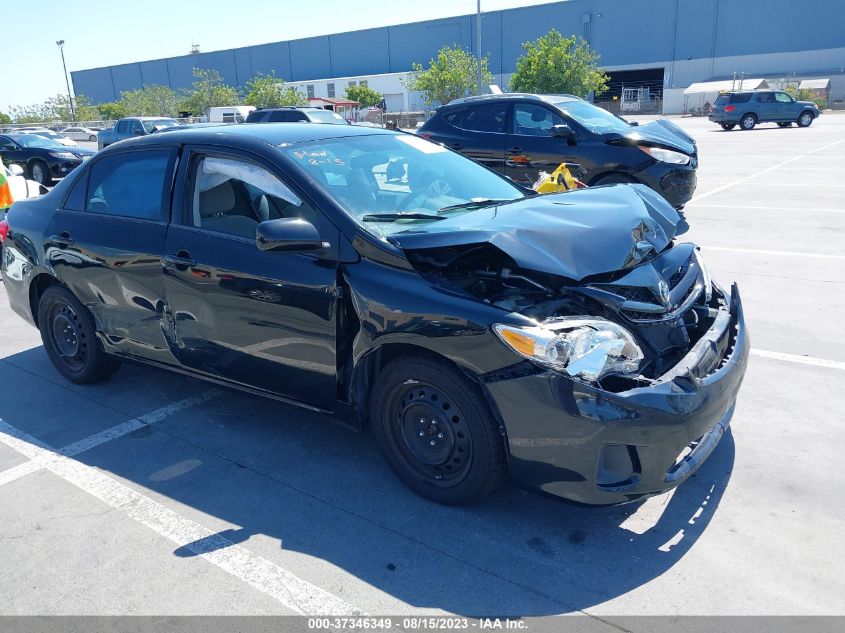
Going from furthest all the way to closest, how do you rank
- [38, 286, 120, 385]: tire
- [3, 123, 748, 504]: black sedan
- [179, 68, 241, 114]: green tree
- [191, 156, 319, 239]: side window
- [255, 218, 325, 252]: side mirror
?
[179, 68, 241, 114]: green tree < [38, 286, 120, 385]: tire < [191, 156, 319, 239]: side window < [255, 218, 325, 252]: side mirror < [3, 123, 748, 504]: black sedan

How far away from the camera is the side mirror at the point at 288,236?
343 centimetres

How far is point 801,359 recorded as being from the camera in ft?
16.9

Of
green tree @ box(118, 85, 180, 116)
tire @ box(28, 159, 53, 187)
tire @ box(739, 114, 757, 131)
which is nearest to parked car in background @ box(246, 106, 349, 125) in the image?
tire @ box(28, 159, 53, 187)

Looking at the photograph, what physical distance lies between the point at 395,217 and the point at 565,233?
92 centimetres

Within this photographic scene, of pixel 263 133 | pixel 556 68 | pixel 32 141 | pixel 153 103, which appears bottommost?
pixel 32 141

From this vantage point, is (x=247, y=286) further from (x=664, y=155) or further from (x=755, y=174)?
(x=755, y=174)

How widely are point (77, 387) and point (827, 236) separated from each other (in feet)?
28.5

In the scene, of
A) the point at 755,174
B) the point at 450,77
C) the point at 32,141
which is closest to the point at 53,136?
the point at 32,141

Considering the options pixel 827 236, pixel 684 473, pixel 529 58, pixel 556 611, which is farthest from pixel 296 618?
pixel 529 58

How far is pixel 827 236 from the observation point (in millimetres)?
8961

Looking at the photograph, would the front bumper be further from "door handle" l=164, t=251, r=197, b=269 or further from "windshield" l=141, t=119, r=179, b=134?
"windshield" l=141, t=119, r=179, b=134

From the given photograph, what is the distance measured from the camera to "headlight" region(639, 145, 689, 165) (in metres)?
9.36

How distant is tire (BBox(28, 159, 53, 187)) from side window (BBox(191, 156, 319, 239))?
17.6 meters

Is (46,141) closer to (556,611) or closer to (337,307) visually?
(337,307)
